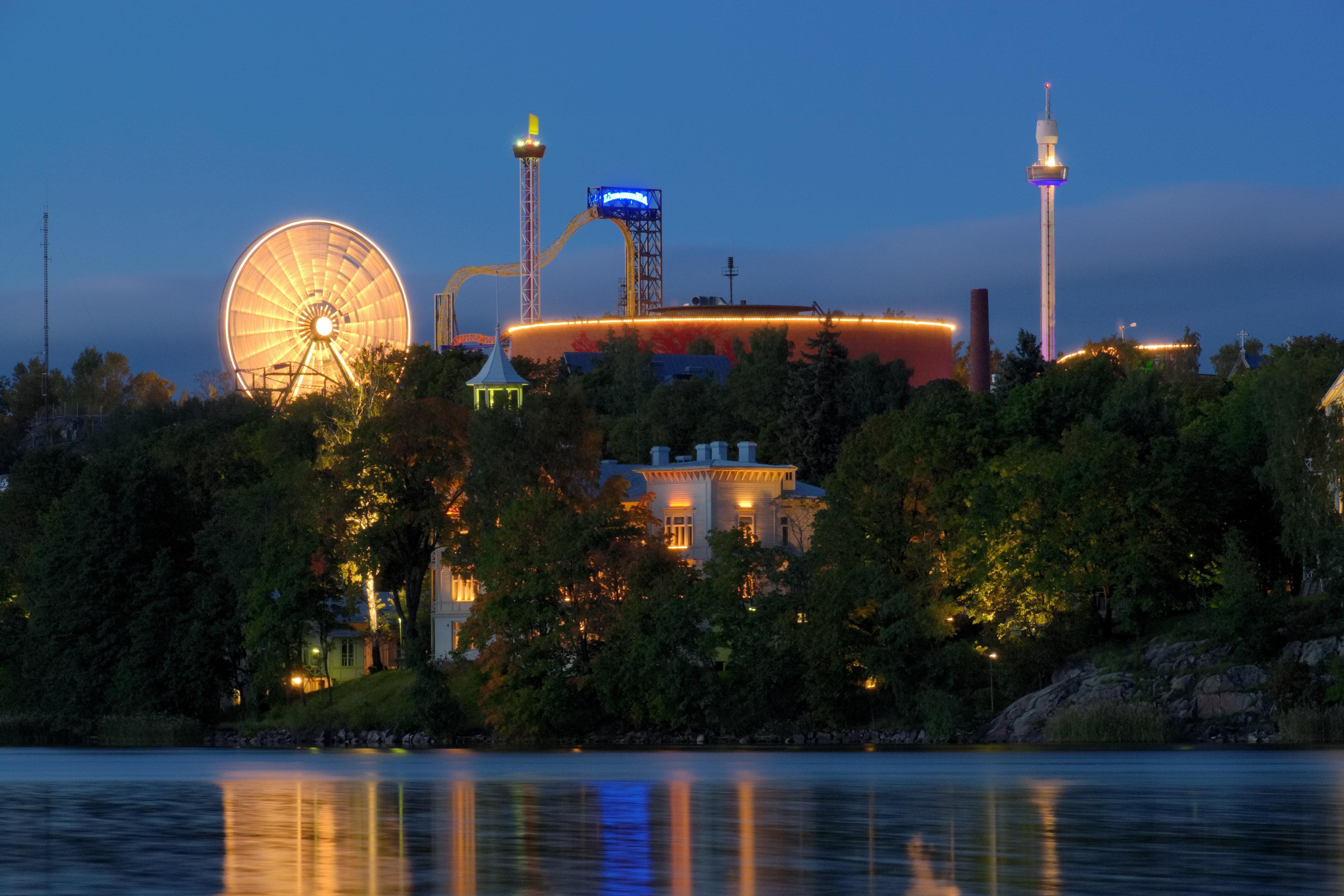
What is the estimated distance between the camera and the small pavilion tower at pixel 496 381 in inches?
3607

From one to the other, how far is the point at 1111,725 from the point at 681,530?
26.3 meters

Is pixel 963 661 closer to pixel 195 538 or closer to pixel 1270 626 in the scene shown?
pixel 1270 626

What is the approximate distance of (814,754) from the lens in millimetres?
60031

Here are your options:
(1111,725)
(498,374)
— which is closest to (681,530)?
(498,374)

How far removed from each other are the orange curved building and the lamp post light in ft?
237

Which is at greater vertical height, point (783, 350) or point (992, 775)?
point (783, 350)

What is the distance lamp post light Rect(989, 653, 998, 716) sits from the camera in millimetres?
70500

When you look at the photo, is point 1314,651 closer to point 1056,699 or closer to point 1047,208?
point 1056,699

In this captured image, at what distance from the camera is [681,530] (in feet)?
282

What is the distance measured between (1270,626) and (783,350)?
67.6 m

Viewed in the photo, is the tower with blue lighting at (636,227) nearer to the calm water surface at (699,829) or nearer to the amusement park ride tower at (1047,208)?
the amusement park ride tower at (1047,208)

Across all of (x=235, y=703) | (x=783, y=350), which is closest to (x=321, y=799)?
(x=235, y=703)

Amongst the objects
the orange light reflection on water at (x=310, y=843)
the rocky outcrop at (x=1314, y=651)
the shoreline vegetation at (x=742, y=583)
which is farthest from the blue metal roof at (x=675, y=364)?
the orange light reflection on water at (x=310, y=843)

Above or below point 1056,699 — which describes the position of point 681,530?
above
